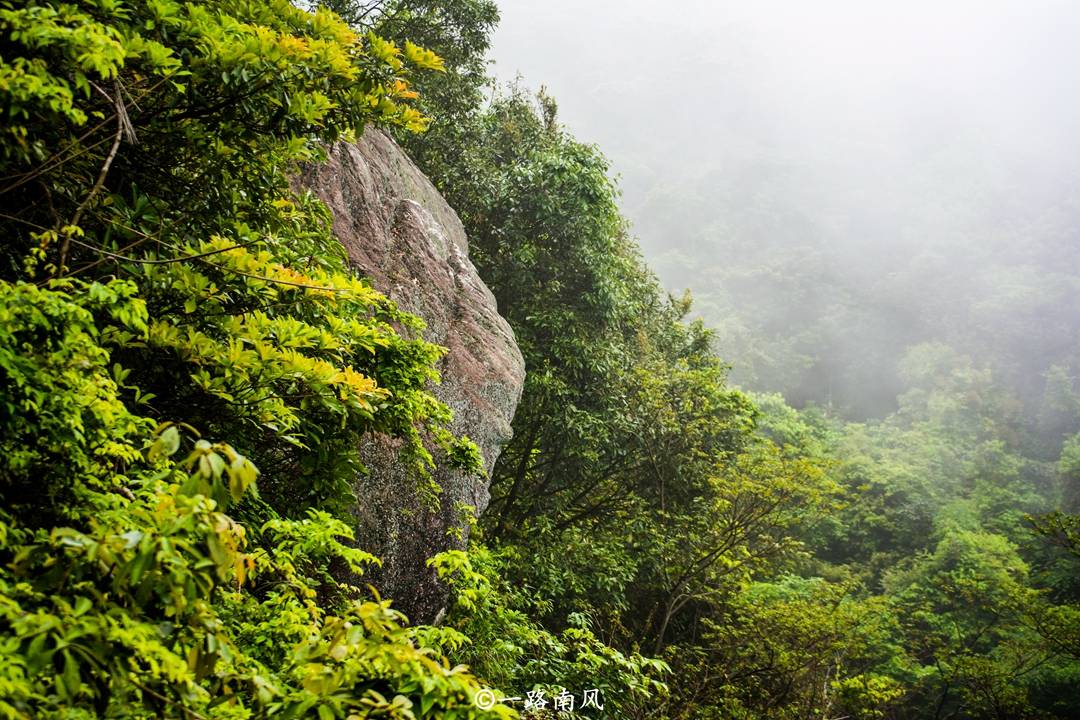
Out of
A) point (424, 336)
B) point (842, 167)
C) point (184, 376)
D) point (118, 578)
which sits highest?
point (842, 167)

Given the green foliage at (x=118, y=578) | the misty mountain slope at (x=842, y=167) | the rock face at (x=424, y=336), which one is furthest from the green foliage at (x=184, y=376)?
the misty mountain slope at (x=842, y=167)

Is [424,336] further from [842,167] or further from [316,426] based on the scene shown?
[842,167]

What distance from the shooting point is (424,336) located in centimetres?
577

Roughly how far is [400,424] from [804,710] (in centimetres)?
867

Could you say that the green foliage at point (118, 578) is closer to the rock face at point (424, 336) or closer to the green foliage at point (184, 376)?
the green foliage at point (184, 376)

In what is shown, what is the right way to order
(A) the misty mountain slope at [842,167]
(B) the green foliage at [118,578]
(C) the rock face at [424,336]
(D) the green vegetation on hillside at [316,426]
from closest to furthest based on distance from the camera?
1. (B) the green foliage at [118,578]
2. (D) the green vegetation on hillside at [316,426]
3. (C) the rock face at [424,336]
4. (A) the misty mountain slope at [842,167]

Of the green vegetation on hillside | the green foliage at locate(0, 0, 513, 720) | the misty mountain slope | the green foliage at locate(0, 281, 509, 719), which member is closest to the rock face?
the green vegetation on hillside

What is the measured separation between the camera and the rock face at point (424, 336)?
473cm

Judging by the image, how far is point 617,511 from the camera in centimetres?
1048

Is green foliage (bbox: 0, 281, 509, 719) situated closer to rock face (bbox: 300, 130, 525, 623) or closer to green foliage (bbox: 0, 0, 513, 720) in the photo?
green foliage (bbox: 0, 0, 513, 720)

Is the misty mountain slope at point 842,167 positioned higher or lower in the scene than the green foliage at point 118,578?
higher

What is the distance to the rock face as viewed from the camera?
15.5ft

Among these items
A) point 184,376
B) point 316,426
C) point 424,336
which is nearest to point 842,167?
point 424,336

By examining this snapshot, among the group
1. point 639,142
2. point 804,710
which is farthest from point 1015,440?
point 639,142
